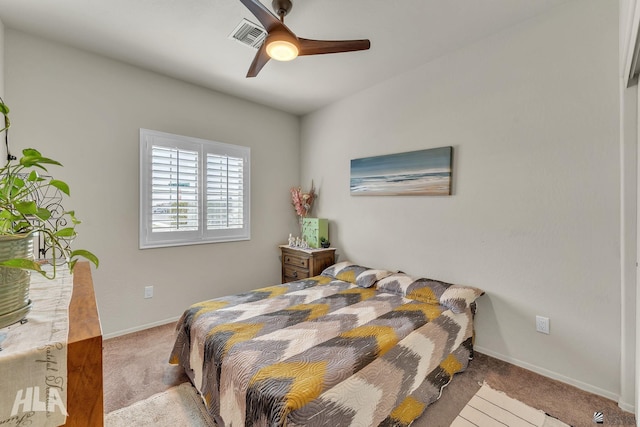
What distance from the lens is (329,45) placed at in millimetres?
1894

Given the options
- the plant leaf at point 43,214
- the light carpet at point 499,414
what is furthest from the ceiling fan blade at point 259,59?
the light carpet at point 499,414

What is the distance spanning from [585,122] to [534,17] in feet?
3.04

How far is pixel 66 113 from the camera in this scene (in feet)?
8.29

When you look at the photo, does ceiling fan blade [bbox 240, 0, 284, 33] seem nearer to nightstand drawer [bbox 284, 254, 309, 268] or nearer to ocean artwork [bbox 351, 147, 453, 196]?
ocean artwork [bbox 351, 147, 453, 196]

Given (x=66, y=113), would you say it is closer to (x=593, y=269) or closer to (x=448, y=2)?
(x=448, y=2)

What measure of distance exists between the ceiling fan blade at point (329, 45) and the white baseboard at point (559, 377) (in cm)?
270

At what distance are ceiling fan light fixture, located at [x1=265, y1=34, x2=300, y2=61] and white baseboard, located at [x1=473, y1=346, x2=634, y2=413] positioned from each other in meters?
2.87

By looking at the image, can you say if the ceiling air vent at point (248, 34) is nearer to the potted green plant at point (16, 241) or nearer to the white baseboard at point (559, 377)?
the potted green plant at point (16, 241)

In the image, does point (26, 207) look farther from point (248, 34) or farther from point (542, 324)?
point (542, 324)

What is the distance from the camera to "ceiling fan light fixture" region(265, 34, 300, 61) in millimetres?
1732

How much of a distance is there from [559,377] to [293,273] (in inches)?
111

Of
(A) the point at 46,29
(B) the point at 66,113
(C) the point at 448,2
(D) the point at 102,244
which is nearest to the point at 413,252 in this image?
(C) the point at 448,2

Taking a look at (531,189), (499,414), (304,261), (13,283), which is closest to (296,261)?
(304,261)

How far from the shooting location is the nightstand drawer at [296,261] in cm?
360
